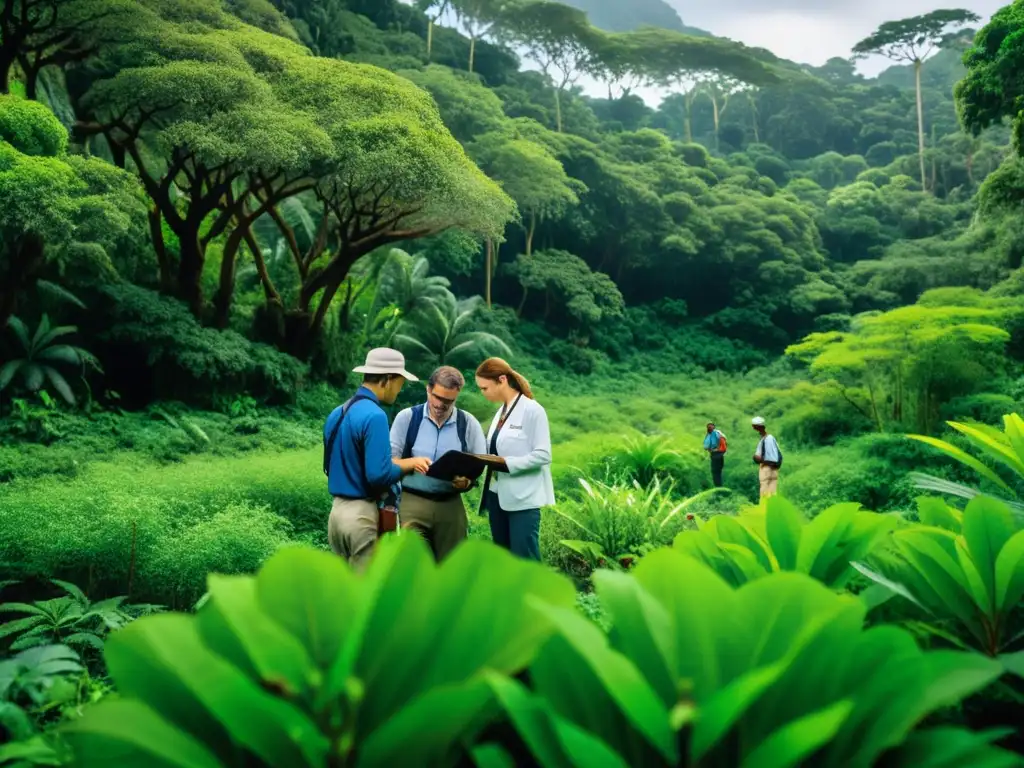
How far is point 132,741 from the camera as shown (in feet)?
1.54

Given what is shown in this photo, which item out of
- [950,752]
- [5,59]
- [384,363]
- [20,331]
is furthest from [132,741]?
[5,59]

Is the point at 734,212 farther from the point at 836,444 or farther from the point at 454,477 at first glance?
the point at 454,477

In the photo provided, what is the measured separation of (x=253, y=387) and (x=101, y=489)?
5.18 meters

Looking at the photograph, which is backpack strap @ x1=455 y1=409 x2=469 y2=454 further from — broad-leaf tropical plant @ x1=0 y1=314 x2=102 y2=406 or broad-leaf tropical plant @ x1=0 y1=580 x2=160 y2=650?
broad-leaf tropical plant @ x1=0 y1=314 x2=102 y2=406

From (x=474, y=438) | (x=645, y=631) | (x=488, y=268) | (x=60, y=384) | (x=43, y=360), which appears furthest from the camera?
(x=488, y=268)

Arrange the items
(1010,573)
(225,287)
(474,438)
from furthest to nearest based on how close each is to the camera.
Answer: (225,287) → (474,438) → (1010,573)

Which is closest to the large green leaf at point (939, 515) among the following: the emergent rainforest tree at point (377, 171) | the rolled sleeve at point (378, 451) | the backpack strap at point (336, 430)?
the rolled sleeve at point (378, 451)

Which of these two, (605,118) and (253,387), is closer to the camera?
(253,387)

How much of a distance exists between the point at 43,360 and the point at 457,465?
772cm

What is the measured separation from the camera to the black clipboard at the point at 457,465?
2.52 m

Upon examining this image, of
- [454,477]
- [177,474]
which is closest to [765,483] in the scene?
[454,477]

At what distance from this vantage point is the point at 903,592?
0.79 meters

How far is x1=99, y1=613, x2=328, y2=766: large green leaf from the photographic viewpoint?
1.46 ft

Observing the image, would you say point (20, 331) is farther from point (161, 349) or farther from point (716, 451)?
point (716, 451)
